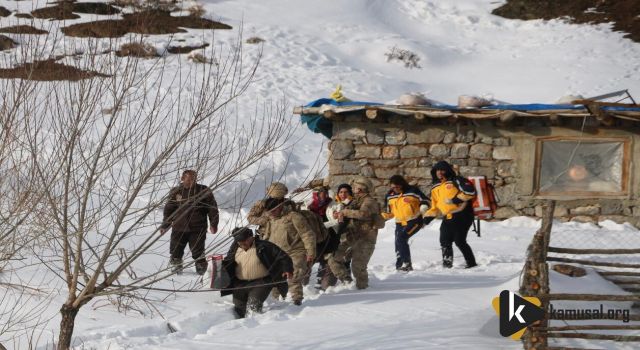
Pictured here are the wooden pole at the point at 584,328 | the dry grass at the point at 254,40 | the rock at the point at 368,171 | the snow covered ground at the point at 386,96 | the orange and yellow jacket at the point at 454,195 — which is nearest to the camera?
the wooden pole at the point at 584,328

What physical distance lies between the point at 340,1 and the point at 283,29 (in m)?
4.42

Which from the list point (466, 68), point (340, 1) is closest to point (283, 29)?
point (340, 1)

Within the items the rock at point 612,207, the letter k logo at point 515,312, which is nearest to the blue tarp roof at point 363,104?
the rock at point 612,207

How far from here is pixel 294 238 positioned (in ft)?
29.3

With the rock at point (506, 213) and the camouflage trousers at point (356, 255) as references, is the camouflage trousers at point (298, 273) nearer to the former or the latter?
the camouflage trousers at point (356, 255)

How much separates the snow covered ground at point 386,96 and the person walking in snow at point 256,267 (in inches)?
9.8

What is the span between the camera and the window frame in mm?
13992

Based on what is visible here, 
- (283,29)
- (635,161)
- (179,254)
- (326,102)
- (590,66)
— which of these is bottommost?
(179,254)

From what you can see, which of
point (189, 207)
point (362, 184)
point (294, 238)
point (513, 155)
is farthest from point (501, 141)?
point (189, 207)

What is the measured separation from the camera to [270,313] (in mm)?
8445

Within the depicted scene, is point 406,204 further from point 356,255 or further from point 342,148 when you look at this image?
point 342,148

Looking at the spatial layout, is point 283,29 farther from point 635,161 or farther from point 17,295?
point 17,295

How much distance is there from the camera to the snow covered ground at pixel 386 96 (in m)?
7.86

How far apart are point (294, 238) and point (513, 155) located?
6.28 meters
